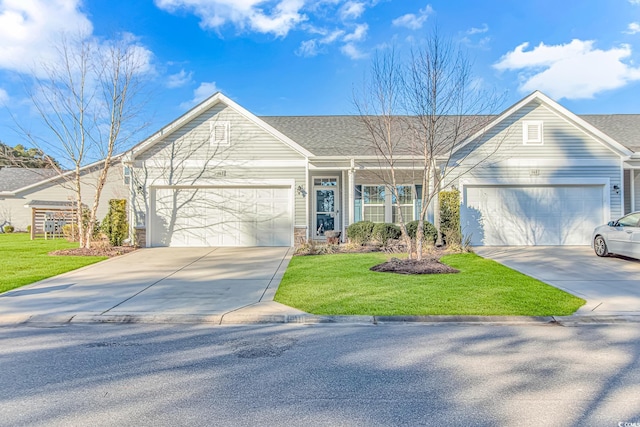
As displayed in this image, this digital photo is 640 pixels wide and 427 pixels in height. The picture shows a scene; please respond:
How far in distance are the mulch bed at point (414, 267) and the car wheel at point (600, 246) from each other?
5444 millimetres

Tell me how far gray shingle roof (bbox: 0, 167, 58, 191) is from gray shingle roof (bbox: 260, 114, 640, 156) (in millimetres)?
17007

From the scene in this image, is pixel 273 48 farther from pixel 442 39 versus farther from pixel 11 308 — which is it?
pixel 11 308

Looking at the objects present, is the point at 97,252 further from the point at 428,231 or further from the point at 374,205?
the point at 428,231

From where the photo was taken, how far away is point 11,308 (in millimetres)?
6109

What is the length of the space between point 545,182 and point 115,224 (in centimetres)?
1561

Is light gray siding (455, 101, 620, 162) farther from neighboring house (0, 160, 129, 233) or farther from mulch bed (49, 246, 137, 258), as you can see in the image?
neighboring house (0, 160, 129, 233)

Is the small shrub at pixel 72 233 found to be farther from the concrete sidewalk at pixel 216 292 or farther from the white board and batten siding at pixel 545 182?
the white board and batten siding at pixel 545 182

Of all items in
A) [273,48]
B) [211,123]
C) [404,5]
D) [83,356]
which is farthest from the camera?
[273,48]

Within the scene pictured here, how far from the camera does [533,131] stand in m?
14.0

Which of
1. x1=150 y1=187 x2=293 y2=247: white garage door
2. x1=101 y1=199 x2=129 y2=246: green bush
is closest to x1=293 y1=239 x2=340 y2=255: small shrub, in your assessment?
x1=150 y1=187 x2=293 y2=247: white garage door

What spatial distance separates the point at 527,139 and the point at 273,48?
1132cm

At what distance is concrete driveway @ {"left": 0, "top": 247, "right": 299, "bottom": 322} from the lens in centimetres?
596

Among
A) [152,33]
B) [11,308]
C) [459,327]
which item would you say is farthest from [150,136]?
[459,327]

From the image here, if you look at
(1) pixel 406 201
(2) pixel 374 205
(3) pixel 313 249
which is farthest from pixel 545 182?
(3) pixel 313 249
